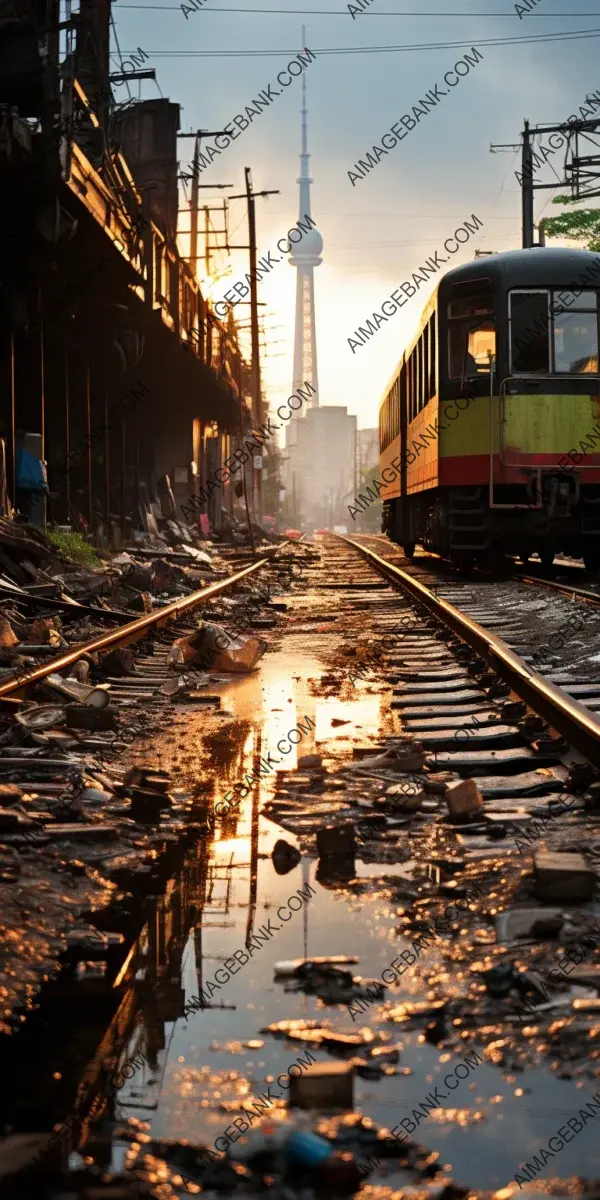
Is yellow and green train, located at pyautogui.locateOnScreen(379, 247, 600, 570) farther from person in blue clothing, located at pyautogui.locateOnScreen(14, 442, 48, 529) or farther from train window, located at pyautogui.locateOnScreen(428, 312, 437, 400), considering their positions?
person in blue clothing, located at pyautogui.locateOnScreen(14, 442, 48, 529)

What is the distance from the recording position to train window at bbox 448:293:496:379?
47.5ft

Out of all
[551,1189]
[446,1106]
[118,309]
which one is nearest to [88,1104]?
[446,1106]

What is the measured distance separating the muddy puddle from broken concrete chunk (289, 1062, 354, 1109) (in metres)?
0.02

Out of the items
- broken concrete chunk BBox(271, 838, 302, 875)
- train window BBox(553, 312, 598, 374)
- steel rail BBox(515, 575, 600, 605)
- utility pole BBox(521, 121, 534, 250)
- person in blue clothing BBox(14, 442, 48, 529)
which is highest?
utility pole BBox(521, 121, 534, 250)

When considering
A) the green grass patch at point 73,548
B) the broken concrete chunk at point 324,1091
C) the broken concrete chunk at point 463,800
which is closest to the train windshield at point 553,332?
the green grass patch at point 73,548

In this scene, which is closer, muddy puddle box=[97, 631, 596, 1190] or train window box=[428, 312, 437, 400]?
muddy puddle box=[97, 631, 596, 1190]

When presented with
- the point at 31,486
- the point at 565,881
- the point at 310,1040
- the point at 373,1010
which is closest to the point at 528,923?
the point at 565,881

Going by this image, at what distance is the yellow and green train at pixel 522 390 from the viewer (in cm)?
1427

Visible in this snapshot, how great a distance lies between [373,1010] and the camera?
2.49 m

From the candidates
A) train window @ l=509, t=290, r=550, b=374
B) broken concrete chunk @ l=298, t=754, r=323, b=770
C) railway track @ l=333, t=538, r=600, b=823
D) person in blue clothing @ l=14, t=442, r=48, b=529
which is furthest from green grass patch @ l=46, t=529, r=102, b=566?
broken concrete chunk @ l=298, t=754, r=323, b=770

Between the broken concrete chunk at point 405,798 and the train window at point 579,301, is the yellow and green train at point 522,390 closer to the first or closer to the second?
the train window at point 579,301

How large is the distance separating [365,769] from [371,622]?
250 inches

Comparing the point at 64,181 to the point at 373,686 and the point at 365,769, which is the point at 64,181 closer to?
the point at 373,686

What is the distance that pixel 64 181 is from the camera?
1334cm
